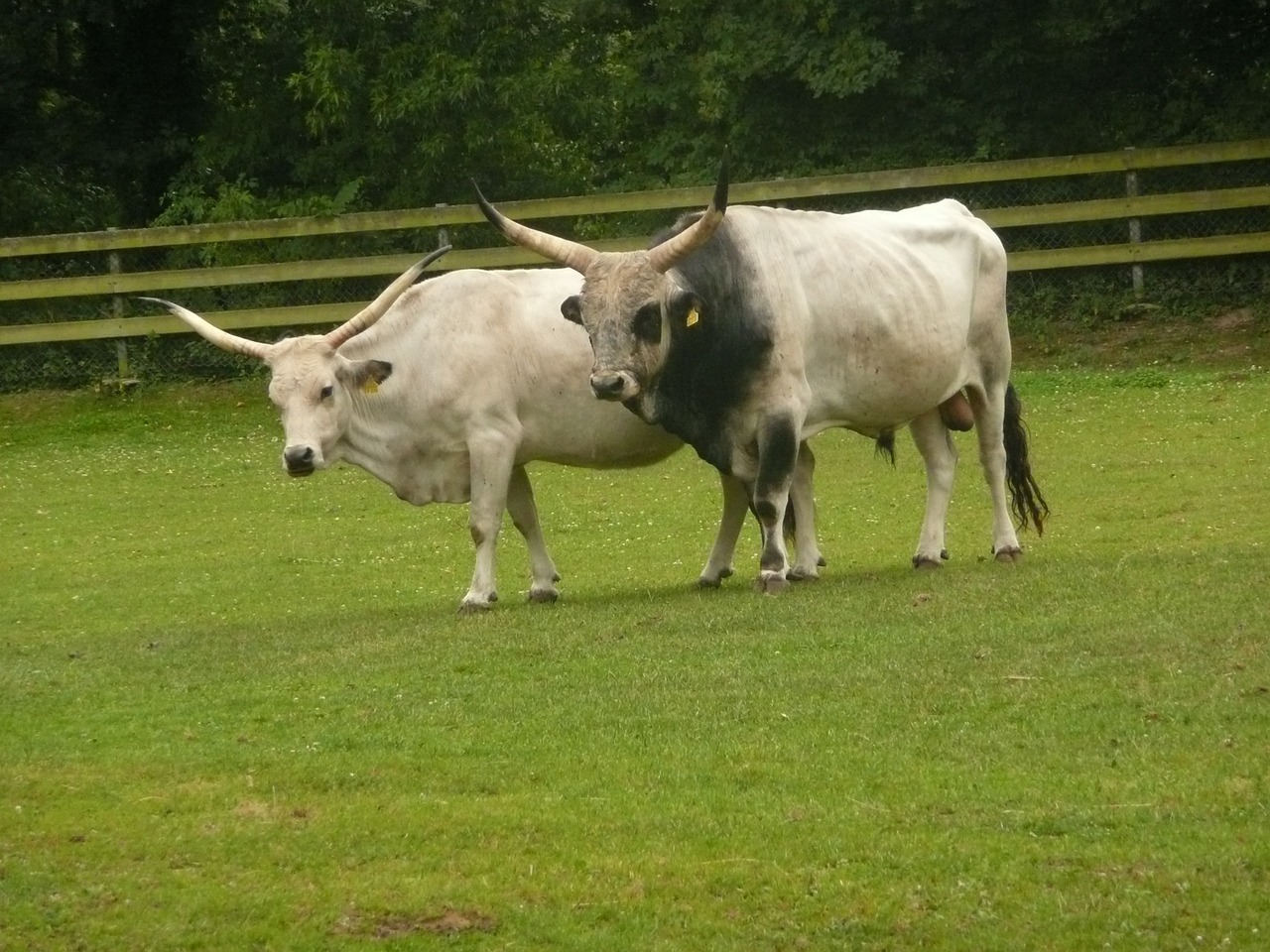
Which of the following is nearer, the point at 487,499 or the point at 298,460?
the point at 298,460

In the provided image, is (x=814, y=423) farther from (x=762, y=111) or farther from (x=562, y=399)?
(x=762, y=111)

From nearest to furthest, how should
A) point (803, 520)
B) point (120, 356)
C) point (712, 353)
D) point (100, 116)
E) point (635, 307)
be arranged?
1. point (635, 307)
2. point (712, 353)
3. point (803, 520)
4. point (120, 356)
5. point (100, 116)

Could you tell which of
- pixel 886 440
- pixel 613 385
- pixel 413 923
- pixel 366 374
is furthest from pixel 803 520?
pixel 413 923

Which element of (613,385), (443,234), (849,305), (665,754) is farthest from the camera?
(443,234)

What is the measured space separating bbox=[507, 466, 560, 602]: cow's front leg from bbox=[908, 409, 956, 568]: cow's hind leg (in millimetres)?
2268

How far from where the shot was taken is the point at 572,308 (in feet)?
40.5

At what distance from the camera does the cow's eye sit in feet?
39.8

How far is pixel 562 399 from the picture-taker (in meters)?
13.1

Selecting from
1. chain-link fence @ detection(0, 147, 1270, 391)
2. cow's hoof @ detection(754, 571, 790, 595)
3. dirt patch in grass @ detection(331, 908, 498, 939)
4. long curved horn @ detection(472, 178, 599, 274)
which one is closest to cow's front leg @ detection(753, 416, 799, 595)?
cow's hoof @ detection(754, 571, 790, 595)

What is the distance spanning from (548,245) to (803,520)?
2.31 m

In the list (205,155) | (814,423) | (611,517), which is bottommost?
(611,517)

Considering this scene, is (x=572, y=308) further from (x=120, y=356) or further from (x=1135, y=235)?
(x=120, y=356)

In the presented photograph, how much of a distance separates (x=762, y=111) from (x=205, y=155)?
7.35m

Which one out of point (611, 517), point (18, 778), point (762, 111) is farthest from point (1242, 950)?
point (762, 111)
